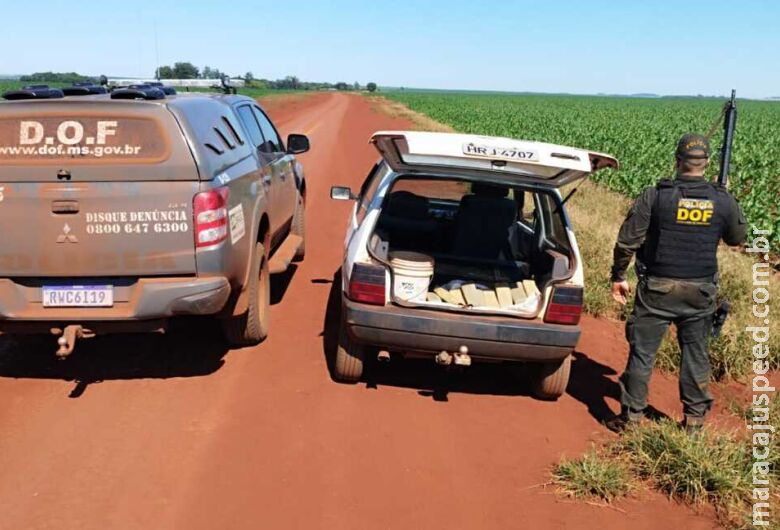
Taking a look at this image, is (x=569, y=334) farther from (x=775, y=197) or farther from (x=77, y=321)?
(x=775, y=197)

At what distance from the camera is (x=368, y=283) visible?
4.52m

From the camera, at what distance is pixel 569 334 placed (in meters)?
4.45

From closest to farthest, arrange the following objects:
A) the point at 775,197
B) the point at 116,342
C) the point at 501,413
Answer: the point at 501,413 → the point at 116,342 → the point at 775,197

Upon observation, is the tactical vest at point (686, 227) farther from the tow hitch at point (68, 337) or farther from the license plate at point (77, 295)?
the tow hitch at point (68, 337)

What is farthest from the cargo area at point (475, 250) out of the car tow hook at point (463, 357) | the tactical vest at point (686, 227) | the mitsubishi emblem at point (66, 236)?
the mitsubishi emblem at point (66, 236)

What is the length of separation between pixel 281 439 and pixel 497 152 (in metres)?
2.32

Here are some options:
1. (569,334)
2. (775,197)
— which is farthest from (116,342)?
(775,197)

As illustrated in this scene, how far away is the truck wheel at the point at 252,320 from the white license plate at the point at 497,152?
212 centimetres

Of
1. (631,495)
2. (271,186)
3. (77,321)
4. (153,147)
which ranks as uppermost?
(153,147)

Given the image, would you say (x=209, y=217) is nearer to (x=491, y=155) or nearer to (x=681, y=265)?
(x=491, y=155)

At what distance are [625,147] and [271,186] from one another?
17.4 meters

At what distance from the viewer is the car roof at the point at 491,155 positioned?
4.22 m

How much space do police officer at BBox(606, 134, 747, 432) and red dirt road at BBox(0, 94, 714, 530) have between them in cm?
66

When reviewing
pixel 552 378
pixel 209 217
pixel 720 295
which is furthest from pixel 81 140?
pixel 720 295
